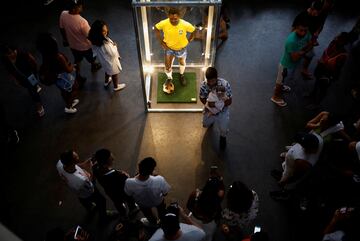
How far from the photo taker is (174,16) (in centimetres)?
504

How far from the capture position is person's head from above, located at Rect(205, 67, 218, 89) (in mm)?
4312

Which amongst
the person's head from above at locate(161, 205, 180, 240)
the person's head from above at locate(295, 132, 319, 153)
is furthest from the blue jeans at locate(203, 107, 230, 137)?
the person's head from above at locate(161, 205, 180, 240)

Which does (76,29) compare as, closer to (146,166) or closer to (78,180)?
(78,180)

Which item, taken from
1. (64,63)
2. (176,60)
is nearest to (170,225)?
(64,63)

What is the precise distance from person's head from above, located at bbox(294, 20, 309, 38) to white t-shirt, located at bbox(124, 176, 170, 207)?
2.86 metres

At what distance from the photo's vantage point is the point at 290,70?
5477 millimetres

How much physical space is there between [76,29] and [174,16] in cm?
161

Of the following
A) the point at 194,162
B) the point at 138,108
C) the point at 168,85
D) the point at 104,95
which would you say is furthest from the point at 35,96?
the point at 194,162

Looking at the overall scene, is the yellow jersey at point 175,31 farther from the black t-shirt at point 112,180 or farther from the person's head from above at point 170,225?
the person's head from above at point 170,225

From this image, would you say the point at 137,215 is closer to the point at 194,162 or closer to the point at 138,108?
the point at 194,162

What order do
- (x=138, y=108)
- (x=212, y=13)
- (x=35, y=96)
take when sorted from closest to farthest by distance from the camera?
(x=212, y=13) → (x=35, y=96) → (x=138, y=108)

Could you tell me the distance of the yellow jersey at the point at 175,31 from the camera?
5.24 m

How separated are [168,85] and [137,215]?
238 centimetres

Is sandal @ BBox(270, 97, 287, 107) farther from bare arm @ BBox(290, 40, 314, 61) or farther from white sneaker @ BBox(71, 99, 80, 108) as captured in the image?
white sneaker @ BBox(71, 99, 80, 108)
